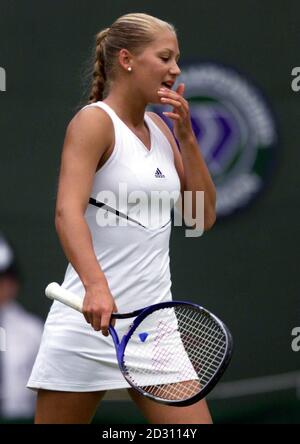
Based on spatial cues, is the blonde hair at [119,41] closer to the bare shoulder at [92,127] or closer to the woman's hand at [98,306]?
the bare shoulder at [92,127]

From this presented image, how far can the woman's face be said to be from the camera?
3.52 m

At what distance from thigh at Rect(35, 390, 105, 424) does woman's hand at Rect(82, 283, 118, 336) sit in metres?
0.38

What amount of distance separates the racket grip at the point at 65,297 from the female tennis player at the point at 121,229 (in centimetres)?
8

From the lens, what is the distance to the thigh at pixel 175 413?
3.44 meters

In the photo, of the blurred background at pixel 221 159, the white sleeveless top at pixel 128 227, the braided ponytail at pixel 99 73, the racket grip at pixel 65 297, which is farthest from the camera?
the blurred background at pixel 221 159

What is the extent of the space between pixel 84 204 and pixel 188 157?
42 centimetres

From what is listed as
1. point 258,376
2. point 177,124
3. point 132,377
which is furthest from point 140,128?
Answer: point 258,376

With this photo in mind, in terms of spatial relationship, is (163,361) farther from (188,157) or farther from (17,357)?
(17,357)

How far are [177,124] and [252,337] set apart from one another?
6.39 feet

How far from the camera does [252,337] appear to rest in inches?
209

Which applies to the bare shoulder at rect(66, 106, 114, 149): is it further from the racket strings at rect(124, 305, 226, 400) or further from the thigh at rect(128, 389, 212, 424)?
the thigh at rect(128, 389, 212, 424)

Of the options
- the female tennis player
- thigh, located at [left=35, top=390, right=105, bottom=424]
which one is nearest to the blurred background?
the female tennis player

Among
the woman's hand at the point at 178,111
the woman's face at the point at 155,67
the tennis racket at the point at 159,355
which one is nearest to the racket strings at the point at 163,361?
the tennis racket at the point at 159,355
